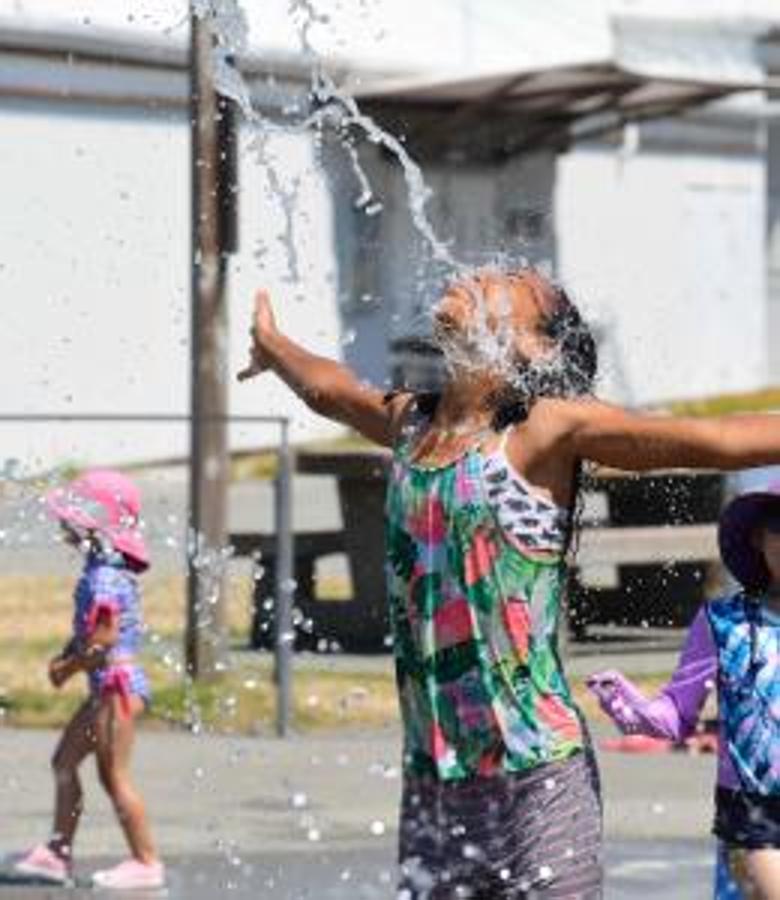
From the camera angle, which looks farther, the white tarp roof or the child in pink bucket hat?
the white tarp roof

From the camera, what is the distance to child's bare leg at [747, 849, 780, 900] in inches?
247

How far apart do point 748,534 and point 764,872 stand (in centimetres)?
65

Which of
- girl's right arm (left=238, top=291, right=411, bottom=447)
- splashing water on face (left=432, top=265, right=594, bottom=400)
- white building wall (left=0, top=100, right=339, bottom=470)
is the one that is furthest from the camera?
white building wall (left=0, top=100, right=339, bottom=470)

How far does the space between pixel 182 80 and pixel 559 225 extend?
24.5 feet

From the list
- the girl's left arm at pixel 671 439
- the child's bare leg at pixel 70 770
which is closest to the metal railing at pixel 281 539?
the child's bare leg at pixel 70 770

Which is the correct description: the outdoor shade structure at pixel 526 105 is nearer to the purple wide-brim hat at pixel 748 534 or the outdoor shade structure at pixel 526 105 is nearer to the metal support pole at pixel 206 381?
the metal support pole at pixel 206 381

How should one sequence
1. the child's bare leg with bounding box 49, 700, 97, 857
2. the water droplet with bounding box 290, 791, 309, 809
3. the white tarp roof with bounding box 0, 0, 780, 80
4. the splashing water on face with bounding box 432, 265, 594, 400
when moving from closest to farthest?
the splashing water on face with bounding box 432, 265, 594, 400 → the child's bare leg with bounding box 49, 700, 97, 857 → the water droplet with bounding box 290, 791, 309, 809 → the white tarp roof with bounding box 0, 0, 780, 80

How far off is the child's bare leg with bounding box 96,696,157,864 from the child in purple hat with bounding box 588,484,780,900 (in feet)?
10.8

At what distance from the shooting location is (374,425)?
18.5 feet

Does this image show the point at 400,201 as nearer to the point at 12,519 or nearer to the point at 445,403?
the point at 12,519

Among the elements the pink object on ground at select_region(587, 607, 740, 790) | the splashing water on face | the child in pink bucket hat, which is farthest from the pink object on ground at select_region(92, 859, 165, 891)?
the splashing water on face

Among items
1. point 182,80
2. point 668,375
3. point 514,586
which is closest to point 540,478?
point 514,586

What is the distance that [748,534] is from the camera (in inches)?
253

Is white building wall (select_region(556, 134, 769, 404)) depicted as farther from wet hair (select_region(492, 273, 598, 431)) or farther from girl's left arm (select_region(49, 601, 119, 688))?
wet hair (select_region(492, 273, 598, 431))
